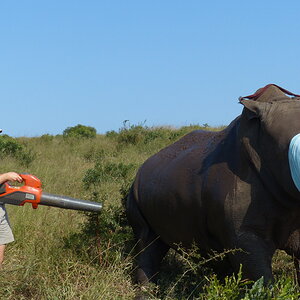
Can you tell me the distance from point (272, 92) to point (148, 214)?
4.83 feet

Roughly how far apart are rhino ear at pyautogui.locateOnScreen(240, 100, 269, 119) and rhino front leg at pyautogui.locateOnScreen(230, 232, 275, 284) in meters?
0.73

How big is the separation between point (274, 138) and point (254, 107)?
0.27 metres

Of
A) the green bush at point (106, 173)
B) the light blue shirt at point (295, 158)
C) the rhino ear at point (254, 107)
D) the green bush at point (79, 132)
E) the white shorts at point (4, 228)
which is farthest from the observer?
the green bush at point (79, 132)

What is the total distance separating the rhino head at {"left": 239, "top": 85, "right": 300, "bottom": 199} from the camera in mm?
3389

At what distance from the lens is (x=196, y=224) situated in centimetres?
413

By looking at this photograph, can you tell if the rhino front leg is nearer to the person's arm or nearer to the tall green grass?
the tall green grass

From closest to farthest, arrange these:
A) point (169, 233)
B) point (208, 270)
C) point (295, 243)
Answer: point (295, 243)
point (169, 233)
point (208, 270)

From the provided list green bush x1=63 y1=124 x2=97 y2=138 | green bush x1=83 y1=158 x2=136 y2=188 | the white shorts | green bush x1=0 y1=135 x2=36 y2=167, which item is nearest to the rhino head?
the white shorts

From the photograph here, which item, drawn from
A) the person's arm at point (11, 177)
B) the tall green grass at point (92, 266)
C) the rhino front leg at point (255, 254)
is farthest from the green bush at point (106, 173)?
the rhino front leg at point (255, 254)

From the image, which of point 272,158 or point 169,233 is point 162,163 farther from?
point 272,158

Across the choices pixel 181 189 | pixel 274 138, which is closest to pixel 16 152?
pixel 181 189

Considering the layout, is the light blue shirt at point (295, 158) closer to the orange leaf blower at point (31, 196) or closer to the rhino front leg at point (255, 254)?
the rhino front leg at point (255, 254)

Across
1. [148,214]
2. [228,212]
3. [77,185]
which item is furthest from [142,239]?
[77,185]

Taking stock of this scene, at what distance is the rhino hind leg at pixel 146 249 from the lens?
16.1ft
